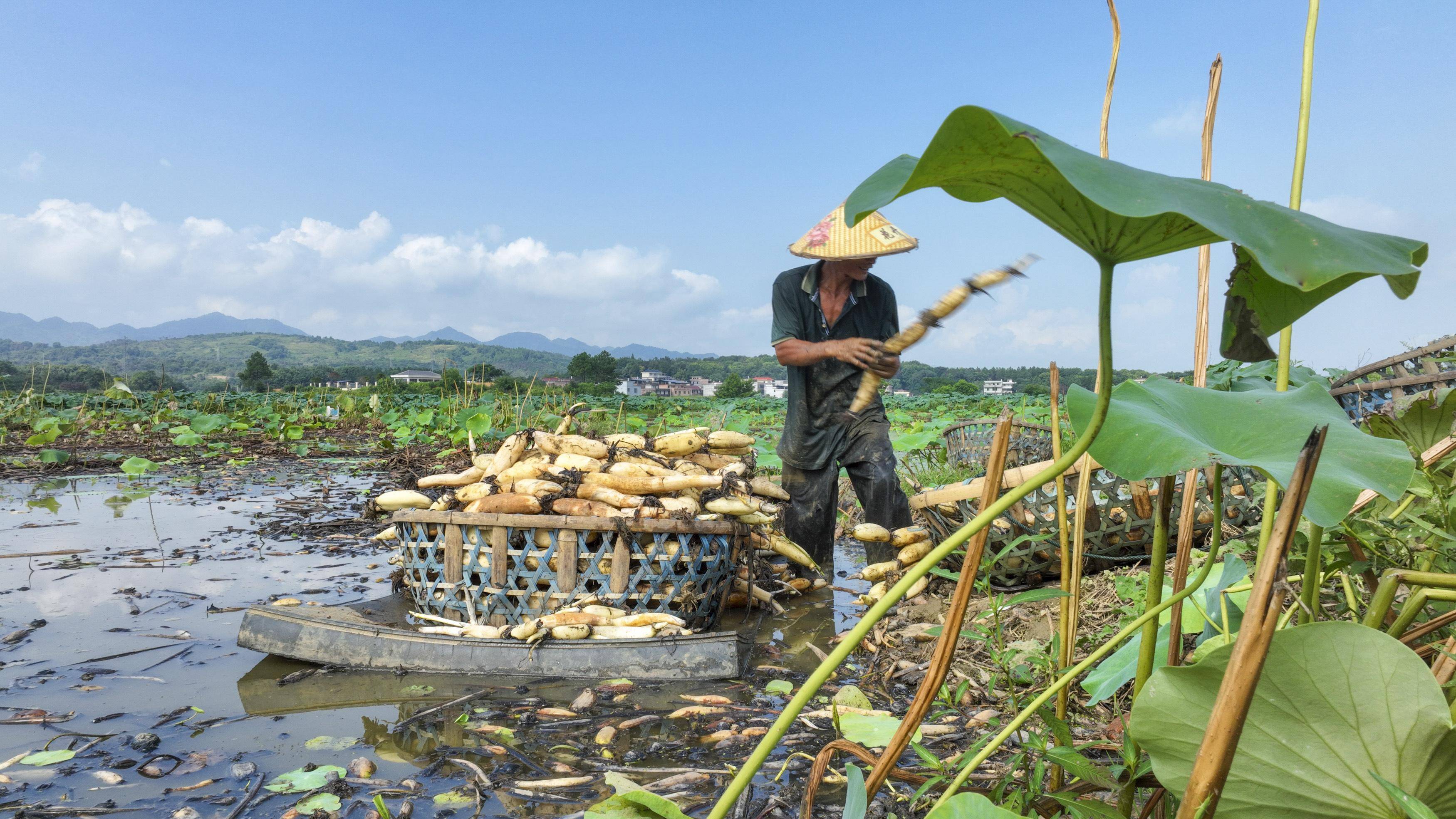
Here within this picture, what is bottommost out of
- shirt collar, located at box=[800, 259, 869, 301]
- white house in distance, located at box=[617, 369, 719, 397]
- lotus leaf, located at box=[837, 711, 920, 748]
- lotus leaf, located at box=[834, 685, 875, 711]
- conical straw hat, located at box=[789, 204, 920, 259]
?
white house in distance, located at box=[617, 369, 719, 397]

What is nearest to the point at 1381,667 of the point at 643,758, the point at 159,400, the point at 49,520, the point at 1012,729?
the point at 1012,729

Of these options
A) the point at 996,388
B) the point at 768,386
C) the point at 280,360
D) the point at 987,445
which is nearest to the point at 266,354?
the point at 280,360

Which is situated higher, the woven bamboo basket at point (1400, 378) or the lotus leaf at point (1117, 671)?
the woven bamboo basket at point (1400, 378)

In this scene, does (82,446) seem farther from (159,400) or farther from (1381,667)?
(1381,667)

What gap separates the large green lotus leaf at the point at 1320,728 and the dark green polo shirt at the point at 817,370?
360cm

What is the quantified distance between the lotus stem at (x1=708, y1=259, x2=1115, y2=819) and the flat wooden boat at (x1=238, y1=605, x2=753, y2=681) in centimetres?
221

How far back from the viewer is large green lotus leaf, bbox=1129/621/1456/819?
0.67 meters

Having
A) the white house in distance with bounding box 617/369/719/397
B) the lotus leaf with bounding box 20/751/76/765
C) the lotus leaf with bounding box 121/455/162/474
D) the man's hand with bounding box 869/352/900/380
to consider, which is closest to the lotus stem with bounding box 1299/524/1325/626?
the man's hand with bounding box 869/352/900/380

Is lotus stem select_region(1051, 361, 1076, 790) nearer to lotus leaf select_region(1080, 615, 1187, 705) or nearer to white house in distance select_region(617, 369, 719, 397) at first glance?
lotus leaf select_region(1080, 615, 1187, 705)

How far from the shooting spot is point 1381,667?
67 cm

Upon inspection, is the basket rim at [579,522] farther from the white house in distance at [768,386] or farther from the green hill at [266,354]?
the green hill at [266,354]

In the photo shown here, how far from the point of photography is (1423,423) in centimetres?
120

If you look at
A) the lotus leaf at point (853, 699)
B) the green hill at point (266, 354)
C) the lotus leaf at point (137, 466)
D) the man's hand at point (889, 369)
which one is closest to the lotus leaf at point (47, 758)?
the lotus leaf at point (853, 699)

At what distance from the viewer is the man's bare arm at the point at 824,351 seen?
351 cm
